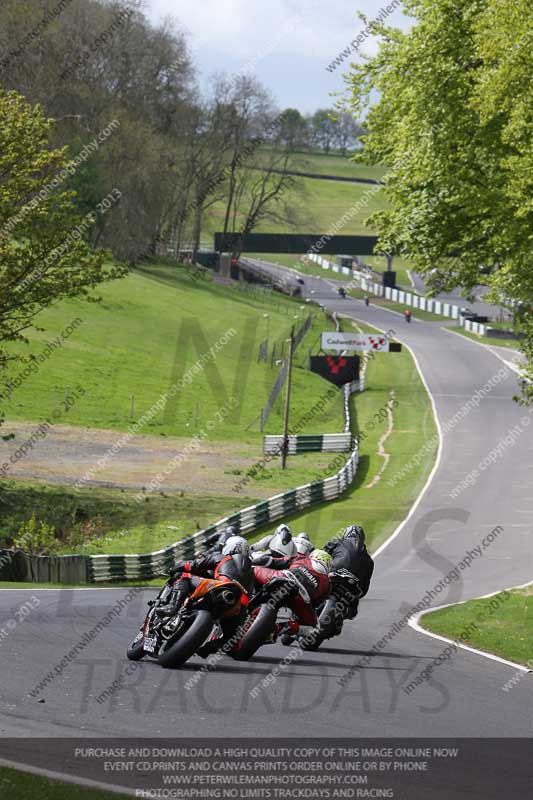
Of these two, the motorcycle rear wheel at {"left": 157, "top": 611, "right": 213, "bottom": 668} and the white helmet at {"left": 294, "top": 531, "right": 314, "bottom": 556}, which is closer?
the motorcycle rear wheel at {"left": 157, "top": 611, "right": 213, "bottom": 668}

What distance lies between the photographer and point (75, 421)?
48875 mm

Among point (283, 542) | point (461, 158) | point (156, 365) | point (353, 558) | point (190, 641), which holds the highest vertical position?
point (461, 158)

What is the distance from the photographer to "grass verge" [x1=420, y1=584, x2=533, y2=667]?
1596 centimetres

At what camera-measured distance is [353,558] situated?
1469cm

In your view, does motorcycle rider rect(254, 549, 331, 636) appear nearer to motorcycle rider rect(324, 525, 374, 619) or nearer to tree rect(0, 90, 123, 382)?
motorcycle rider rect(324, 525, 374, 619)

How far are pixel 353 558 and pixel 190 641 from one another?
12.7 feet

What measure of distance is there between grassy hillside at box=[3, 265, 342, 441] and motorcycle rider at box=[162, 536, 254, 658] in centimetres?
3575

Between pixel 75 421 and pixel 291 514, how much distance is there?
650 inches

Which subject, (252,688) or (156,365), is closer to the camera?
(252,688)

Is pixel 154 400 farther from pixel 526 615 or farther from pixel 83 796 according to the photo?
pixel 83 796

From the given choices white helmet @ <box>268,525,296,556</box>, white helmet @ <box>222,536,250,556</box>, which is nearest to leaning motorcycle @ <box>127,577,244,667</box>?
white helmet @ <box>222,536,250,556</box>

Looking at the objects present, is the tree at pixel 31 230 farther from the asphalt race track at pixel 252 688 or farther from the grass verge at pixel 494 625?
the grass verge at pixel 494 625

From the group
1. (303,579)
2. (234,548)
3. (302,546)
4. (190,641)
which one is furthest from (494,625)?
(190,641)

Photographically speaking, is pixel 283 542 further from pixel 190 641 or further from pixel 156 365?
pixel 156 365
